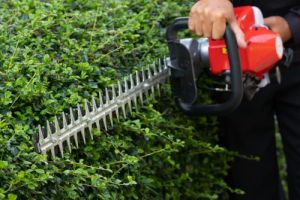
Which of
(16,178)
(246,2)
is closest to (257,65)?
(246,2)

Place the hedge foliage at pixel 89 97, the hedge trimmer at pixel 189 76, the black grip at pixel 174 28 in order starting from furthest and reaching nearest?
the black grip at pixel 174 28 < the hedge trimmer at pixel 189 76 < the hedge foliage at pixel 89 97

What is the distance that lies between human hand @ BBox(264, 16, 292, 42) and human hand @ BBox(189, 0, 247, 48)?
323 millimetres

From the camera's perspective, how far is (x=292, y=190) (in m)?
3.39

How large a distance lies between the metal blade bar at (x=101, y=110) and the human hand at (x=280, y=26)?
0.47 metres

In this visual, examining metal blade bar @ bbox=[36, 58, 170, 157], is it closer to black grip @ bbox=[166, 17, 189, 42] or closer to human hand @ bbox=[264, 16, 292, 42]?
black grip @ bbox=[166, 17, 189, 42]

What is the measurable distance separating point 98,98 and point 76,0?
0.71 metres

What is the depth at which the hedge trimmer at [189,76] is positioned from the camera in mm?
2316

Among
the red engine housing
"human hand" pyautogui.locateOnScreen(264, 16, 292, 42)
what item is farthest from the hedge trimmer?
"human hand" pyautogui.locateOnScreen(264, 16, 292, 42)

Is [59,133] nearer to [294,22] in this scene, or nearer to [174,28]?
[174,28]

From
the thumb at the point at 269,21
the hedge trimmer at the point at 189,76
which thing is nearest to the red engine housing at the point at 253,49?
the hedge trimmer at the point at 189,76

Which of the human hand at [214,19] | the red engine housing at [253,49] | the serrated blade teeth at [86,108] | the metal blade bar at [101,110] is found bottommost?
the metal blade bar at [101,110]

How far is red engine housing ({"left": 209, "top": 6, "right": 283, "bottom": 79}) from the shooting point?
A: 8.32 ft

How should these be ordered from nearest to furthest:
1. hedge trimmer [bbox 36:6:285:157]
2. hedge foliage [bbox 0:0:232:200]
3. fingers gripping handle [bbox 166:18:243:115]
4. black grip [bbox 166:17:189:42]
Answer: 1. hedge foliage [bbox 0:0:232:200]
2. hedge trimmer [bbox 36:6:285:157]
3. fingers gripping handle [bbox 166:18:243:115]
4. black grip [bbox 166:17:189:42]

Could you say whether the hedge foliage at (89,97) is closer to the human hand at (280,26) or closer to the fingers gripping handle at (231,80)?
the fingers gripping handle at (231,80)
